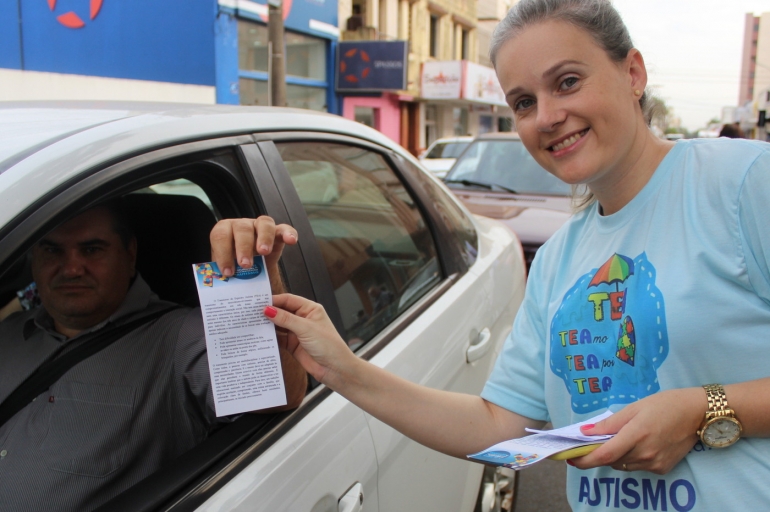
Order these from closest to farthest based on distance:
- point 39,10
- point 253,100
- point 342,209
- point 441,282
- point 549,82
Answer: point 549,82 < point 342,209 < point 441,282 < point 39,10 < point 253,100

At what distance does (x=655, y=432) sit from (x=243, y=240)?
785 mm

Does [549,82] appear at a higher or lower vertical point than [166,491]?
higher

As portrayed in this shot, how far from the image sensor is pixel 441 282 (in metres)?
2.48

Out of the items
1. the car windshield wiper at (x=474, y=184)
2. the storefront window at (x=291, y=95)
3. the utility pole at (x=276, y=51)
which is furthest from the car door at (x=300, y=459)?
the storefront window at (x=291, y=95)

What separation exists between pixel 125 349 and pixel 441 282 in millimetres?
1222

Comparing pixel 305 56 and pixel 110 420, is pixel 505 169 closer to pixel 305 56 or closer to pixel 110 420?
pixel 110 420

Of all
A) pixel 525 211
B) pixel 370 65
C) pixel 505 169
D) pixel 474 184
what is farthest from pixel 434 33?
pixel 525 211

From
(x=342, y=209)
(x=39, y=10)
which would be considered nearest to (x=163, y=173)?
(x=342, y=209)

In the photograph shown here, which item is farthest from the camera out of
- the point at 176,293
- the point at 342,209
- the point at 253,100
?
the point at 253,100

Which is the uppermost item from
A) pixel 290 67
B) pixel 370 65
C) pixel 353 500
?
pixel 370 65

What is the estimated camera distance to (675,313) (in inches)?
44.5

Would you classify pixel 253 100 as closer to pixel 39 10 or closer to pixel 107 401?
pixel 39 10

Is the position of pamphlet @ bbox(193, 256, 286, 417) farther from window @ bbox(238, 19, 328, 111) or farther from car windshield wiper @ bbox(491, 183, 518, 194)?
window @ bbox(238, 19, 328, 111)

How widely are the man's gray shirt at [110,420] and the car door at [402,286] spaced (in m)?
0.41
